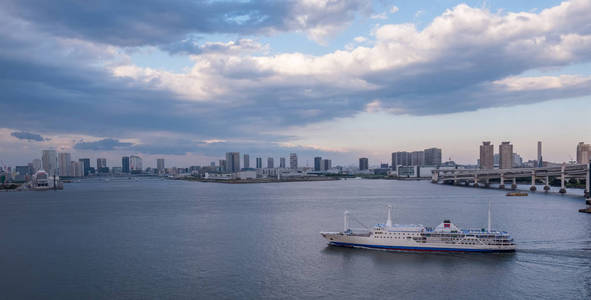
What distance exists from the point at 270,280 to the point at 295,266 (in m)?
2.03

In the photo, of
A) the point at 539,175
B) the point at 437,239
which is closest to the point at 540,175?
the point at 539,175

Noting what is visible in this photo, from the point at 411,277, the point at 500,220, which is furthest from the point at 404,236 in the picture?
the point at 500,220

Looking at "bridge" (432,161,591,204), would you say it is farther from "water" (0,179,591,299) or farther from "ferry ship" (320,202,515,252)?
"water" (0,179,591,299)

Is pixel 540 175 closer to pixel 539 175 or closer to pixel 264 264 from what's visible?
pixel 539 175

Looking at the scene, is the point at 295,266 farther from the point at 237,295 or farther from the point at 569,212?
the point at 569,212

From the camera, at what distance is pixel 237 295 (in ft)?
44.8

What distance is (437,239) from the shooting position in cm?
1986

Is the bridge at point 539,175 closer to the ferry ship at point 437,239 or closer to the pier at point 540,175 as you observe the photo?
the pier at point 540,175

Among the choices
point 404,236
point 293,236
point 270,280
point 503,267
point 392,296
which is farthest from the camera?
point 293,236

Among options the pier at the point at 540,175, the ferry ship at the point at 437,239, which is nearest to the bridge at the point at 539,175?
the pier at the point at 540,175

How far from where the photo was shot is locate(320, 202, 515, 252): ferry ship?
1938cm

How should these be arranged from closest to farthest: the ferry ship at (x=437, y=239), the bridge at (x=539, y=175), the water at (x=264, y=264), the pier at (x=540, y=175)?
the water at (x=264, y=264)
the ferry ship at (x=437, y=239)
the pier at (x=540, y=175)
the bridge at (x=539, y=175)

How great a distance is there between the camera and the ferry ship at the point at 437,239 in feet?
63.6

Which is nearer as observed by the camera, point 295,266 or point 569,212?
point 295,266
